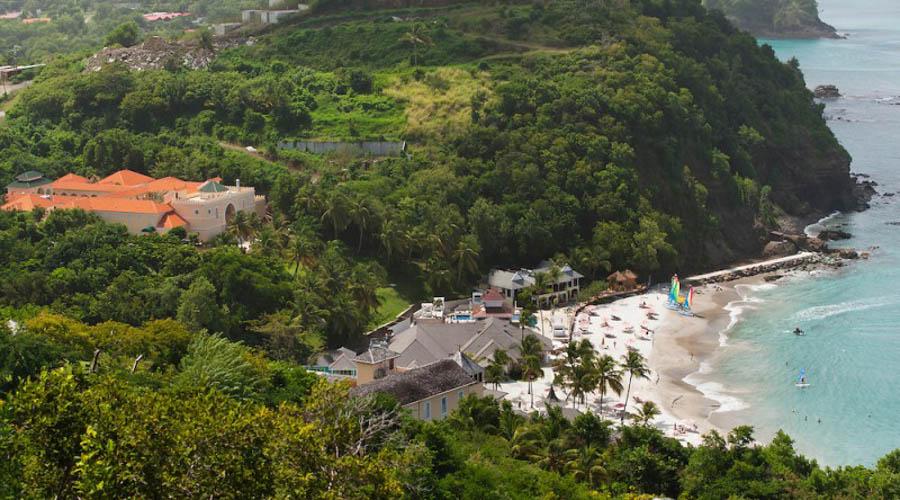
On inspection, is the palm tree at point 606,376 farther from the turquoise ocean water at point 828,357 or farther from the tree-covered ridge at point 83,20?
the tree-covered ridge at point 83,20

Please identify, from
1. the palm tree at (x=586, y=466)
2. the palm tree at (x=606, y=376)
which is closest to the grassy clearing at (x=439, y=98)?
the palm tree at (x=606, y=376)

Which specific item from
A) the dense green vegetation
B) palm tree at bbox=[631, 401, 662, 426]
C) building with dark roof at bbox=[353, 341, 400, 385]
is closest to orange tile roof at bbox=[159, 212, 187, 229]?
the dense green vegetation

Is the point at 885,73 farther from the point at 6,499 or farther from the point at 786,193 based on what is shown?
the point at 6,499

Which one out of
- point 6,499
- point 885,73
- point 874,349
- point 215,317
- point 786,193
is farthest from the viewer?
point 885,73

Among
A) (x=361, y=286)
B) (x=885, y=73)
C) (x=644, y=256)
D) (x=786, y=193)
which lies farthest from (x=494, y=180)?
(x=885, y=73)

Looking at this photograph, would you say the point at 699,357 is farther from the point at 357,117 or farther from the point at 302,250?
the point at 357,117

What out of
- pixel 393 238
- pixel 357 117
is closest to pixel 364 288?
pixel 393 238

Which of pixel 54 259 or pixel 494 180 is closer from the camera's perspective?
pixel 54 259
